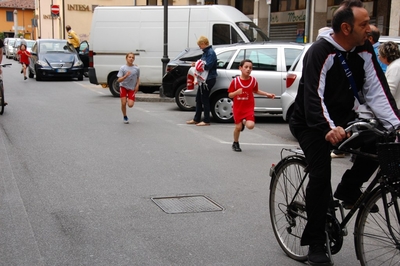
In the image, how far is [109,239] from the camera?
16.0 feet

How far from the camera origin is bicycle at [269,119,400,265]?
3.40 metres

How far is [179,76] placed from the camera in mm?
14094

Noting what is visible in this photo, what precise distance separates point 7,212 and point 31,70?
2117cm

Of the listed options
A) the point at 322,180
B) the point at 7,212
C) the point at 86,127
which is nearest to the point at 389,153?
the point at 322,180

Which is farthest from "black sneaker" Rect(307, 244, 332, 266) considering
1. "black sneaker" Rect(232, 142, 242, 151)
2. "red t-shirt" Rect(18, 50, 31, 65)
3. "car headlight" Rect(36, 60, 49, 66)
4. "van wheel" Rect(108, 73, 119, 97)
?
"red t-shirt" Rect(18, 50, 31, 65)

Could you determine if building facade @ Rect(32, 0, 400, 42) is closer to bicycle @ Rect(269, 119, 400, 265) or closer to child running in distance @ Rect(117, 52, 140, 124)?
child running in distance @ Rect(117, 52, 140, 124)

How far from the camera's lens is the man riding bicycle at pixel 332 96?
145 inches

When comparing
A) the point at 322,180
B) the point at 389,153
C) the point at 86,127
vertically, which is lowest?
the point at 86,127

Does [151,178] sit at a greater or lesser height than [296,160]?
lesser

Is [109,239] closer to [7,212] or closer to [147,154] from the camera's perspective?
[7,212]

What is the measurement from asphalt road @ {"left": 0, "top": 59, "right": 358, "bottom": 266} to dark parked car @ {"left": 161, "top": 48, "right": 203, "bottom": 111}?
2208mm

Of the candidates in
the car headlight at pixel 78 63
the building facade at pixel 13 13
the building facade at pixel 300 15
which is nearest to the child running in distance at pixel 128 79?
the building facade at pixel 300 15

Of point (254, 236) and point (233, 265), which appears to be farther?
point (254, 236)

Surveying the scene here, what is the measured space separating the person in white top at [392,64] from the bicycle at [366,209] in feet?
11.6
